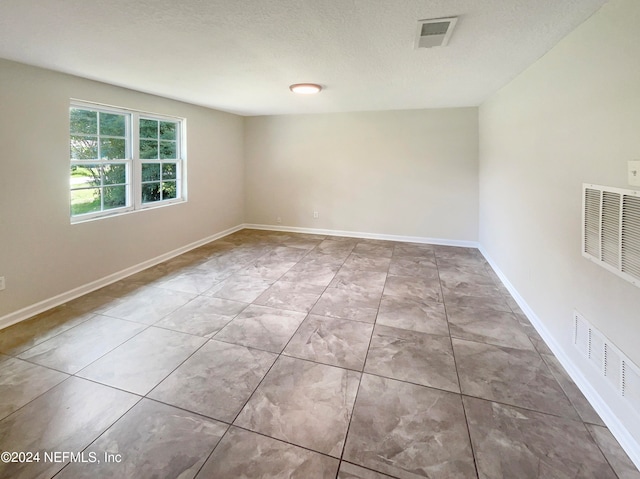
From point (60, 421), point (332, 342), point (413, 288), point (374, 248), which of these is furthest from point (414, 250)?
point (60, 421)

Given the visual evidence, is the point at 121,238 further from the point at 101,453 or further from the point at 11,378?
the point at 101,453

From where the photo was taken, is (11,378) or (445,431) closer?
(445,431)

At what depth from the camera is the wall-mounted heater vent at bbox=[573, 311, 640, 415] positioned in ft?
4.92

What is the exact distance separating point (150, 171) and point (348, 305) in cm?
338

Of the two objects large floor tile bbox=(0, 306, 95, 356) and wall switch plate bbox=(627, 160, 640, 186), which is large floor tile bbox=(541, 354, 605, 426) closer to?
wall switch plate bbox=(627, 160, 640, 186)

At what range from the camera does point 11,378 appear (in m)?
2.02

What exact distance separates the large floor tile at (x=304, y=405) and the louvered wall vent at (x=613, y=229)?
1.60 meters

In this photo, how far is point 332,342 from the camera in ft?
8.11

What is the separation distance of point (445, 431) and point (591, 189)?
166 centimetres

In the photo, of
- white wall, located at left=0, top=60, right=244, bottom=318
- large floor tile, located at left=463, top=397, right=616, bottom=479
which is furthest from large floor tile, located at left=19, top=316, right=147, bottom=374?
large floor tile, located at left=463, top=397, right=616, bottom=479

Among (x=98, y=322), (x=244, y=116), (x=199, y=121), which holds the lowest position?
(x=98, y=322)

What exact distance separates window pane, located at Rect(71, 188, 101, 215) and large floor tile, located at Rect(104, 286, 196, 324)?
1119 mm

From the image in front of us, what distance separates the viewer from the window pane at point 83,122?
10.7 ft

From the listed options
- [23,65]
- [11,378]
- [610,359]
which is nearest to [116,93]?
[23,65]
